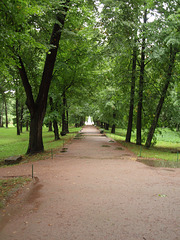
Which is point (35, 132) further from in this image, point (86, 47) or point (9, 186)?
point (86, 47)

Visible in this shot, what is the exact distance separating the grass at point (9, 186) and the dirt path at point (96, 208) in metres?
0.28

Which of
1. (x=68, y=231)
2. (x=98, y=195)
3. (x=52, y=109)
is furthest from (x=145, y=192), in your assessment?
(x=52, y=109)

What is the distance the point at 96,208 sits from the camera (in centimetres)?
432

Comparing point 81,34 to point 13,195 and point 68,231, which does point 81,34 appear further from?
point 68,231

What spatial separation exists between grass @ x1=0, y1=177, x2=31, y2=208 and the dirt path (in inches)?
11.1

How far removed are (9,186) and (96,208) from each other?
280 cm

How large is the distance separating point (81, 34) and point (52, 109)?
301 inches

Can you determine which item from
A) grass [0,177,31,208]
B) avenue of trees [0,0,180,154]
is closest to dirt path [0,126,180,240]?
grass [0,177,31,208]

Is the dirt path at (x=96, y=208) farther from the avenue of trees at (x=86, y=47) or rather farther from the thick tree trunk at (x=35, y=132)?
the thick tree trunk at (x=35, y=132)

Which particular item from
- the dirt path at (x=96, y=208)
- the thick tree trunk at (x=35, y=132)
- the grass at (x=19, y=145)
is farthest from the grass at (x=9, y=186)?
the thick tree trunk at (x=35, y=132)

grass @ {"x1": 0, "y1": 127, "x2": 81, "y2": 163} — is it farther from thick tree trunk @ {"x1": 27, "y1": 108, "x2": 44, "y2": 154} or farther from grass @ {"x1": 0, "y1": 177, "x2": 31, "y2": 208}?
grass @ {"x1": 0, "y1": 177, "x2": 31, "y2": 208}

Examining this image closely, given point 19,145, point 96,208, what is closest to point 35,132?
point 19,145

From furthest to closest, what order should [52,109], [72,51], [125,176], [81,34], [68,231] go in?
[52,109], [72,51], [81,34], [125,176], [68,231]

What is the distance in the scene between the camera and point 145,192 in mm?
5324
